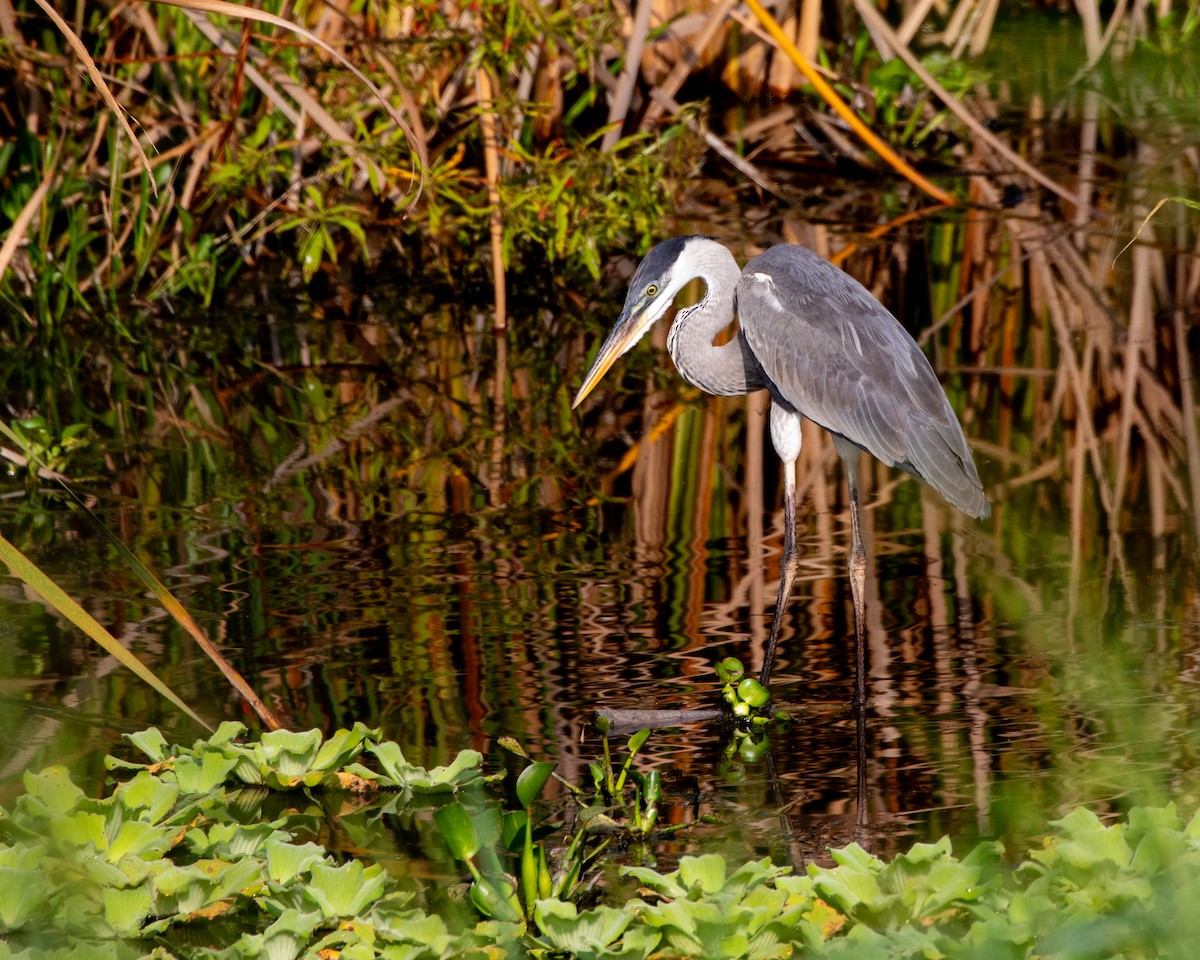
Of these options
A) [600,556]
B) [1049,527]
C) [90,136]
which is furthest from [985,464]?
[90,136]

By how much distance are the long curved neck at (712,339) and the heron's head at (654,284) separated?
0.14 feet

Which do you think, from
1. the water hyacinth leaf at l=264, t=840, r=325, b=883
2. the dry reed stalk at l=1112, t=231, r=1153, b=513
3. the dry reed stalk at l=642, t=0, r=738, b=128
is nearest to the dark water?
the dry reed stalk at l=1112, t=231, r=1153, b=513

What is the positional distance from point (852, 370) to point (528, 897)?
6.14ft

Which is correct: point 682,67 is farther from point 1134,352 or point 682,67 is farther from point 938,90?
point 1134,352

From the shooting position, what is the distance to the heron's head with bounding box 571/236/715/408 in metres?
4.47

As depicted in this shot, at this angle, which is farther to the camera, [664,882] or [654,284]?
[654,284]

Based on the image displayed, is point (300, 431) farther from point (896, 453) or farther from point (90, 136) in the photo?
point (896, 453)

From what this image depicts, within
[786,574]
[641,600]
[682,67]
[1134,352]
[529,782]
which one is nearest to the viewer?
[529,782]

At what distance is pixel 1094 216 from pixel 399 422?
167 inches

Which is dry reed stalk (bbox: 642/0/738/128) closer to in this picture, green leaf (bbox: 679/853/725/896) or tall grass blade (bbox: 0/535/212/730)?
tall grass blade (bbox: 0/535/212/730)

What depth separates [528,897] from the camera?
111 inches

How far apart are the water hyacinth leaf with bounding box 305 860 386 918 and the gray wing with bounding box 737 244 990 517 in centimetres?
186

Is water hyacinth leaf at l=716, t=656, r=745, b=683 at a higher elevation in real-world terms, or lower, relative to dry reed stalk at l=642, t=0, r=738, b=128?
lower

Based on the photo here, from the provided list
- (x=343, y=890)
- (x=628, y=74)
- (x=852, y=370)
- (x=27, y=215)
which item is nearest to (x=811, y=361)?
(x=852, y=370)
